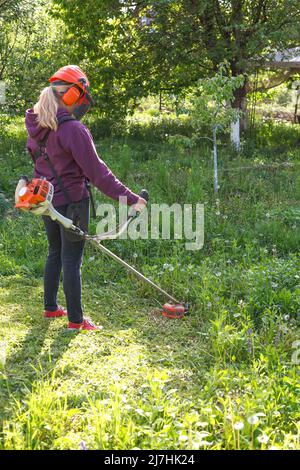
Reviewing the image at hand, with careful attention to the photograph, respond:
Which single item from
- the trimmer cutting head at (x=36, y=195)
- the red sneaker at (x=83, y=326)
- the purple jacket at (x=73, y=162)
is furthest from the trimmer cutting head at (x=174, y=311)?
the trimmer cutting head at (x=36, y=195)

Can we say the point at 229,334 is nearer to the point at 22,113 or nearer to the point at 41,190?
the point at 41,190

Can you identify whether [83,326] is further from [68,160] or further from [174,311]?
[68,160]

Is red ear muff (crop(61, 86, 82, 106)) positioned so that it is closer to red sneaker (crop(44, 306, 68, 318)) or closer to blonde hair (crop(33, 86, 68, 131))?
blonde hair (crop(33, 86, 68, 131))

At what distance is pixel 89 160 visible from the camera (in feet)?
11.7

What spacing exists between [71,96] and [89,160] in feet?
1.42

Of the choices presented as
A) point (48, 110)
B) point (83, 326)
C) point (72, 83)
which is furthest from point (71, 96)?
point (83, 326)

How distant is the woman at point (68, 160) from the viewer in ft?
11.6

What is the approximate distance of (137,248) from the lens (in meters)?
5.66

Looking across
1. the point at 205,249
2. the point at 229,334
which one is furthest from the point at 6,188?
the point at 229,334

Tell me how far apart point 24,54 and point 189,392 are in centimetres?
873

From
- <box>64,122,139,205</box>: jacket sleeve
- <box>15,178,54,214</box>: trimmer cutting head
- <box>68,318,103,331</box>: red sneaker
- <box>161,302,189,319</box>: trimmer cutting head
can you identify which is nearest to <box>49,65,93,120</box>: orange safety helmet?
<box>64,122,139,205</box>: jacket sleeve

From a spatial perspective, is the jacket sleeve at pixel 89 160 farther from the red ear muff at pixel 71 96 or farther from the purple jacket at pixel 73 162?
the red ear muff at pixel 71 96

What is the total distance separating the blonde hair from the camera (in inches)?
138

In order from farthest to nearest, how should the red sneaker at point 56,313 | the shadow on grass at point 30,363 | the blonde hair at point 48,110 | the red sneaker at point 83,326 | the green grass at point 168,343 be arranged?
the red sneaker at point 56,313, the red sneaker at point 83,326, the blonde hair at point 48,110, the shadow on grass at point 30,363, the green grass at point 168,343
